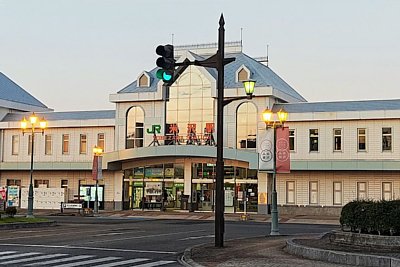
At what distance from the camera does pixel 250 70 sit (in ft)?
165

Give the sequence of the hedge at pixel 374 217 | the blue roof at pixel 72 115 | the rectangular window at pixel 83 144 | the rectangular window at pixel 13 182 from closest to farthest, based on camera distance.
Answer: the hedge at pixel 374 217, the rectangular window at pixel 83 144, the blue roof at pixel 72 115, the rectangular window at pixel 13 182

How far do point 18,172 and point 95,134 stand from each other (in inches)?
320

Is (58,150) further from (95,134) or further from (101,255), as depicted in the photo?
(101,255)

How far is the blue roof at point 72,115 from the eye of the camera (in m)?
54.7

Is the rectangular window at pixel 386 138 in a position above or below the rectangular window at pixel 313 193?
above

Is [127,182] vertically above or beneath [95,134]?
beneath

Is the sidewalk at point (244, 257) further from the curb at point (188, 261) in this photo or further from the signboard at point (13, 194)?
the signboard at point (13, 194)

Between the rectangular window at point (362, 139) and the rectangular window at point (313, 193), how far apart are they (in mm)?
4101

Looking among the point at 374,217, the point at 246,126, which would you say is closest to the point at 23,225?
the point at 374,217

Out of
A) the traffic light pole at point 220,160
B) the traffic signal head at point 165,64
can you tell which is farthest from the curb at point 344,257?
the traffic signal head at point 165,64

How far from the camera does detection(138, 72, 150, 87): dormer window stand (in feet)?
172

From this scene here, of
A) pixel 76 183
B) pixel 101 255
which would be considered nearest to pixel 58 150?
pixel 76 183

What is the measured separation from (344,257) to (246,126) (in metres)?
33.6

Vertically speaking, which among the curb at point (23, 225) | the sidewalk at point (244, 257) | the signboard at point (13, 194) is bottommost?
the curb at point (23, 225)
